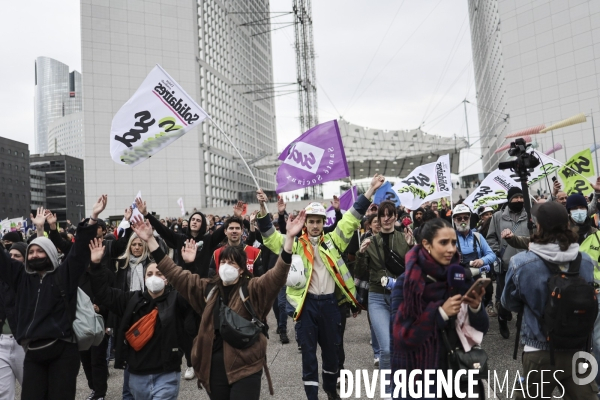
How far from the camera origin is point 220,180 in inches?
2530

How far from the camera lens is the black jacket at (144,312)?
13.5ft

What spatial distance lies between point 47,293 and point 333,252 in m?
2.72

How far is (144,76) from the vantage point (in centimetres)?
5453

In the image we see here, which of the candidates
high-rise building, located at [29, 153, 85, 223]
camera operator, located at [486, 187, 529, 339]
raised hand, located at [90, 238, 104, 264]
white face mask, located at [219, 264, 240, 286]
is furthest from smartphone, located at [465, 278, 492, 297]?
high-rise building, located at [29, 153, 85, 223]

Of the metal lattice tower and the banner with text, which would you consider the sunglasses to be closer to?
the banner with text

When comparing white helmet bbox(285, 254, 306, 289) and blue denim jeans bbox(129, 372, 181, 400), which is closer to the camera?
blue denim jeans bbox(129, 372, 181, 400)

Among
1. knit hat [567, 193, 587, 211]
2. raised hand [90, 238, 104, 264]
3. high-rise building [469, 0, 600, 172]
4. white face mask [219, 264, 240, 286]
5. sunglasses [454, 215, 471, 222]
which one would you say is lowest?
white face mask [219, 264, 240, 286]

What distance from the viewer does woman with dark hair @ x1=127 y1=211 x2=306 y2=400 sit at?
364 cm

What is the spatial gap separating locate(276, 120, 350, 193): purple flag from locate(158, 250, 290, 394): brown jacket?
11.3 feet

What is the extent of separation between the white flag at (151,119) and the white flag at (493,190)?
6780 millimetres

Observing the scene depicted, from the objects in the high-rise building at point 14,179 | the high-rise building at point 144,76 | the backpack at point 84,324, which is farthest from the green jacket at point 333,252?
the high-rise building at point 14,179

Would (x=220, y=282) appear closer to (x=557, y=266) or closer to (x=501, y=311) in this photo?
(x=557, y=266)

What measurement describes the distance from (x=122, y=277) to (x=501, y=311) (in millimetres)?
5034

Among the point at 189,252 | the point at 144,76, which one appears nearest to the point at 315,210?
the point at 189,252
